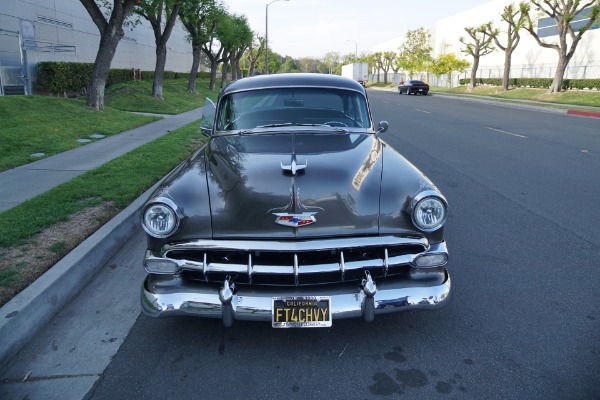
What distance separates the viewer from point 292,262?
2947 millimetres

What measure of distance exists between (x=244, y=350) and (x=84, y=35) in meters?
25.8

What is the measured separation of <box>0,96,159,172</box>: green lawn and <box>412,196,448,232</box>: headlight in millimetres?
6996

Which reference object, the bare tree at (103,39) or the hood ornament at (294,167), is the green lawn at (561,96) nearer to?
the bare tree at (103,39)

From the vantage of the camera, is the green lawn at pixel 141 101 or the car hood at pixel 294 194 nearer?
the car hood at pixel 294 194

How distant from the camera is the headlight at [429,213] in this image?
303 centimetres

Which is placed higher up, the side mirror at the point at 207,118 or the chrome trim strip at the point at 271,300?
the side mirror at the point at 207,118

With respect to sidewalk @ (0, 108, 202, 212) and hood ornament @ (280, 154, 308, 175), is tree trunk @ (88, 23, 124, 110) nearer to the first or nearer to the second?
sidewalk @ (0, 108, 202, 212)

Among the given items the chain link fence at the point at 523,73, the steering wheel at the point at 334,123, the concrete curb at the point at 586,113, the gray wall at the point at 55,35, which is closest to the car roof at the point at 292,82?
the steering wheel at the point at 334,123

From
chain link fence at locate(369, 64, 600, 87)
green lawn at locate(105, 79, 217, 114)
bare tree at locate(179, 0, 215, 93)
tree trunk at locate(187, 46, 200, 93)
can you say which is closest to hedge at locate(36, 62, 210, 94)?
green lawn at locate(105, 79, 217, 114)

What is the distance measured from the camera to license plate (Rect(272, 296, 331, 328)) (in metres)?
2.81

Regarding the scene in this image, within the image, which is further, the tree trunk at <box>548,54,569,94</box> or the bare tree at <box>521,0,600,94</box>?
the tree trunk at <box>548,54,569,94</box>

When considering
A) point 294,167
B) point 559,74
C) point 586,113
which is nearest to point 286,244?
point 294,167

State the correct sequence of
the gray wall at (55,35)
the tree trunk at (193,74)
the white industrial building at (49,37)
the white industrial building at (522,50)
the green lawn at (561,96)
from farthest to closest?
the white industrial building at (522,50) < the tree trunk at (193,74) < the green lawn at (561,96) < the gray wall at (55,35) < the white industrial building at (49,37)

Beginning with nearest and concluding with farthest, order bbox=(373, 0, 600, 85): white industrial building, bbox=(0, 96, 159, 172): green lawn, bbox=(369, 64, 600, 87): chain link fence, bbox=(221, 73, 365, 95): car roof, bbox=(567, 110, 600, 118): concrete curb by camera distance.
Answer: bbox=(221, 73, 365, 95): car roof → bbox=(0, 96, 159, 172): green lawn → bbox=(567, 110, 600, 118): concrete curb → bbox=(369, 64, 600, 87): chain link fence → bbox=(373, 0, 600, 85): white industrial building
